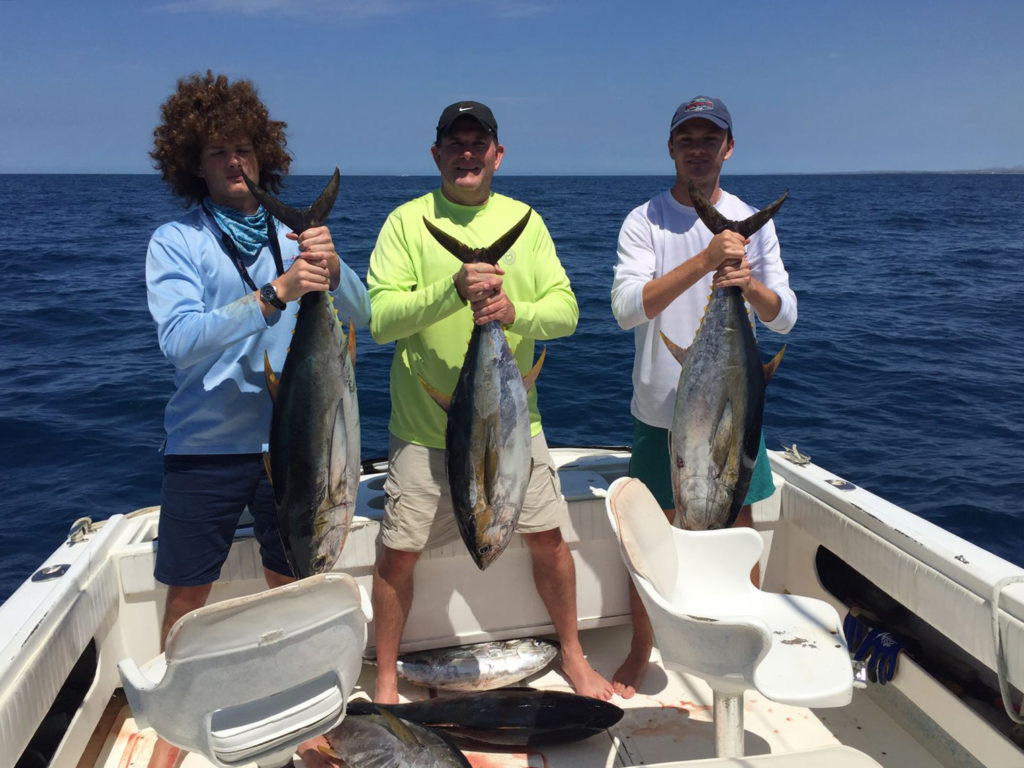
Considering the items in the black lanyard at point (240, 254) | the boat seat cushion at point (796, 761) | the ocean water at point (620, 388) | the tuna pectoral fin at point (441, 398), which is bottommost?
the ocean water at point (620, 388)

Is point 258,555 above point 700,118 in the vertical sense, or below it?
below

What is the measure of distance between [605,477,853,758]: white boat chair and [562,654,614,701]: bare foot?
0.82 metres

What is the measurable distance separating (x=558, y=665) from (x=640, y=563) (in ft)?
4.52

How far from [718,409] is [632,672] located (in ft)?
3.80

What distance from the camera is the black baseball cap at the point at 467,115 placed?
2.50 metres

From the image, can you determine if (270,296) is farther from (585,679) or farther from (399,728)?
(585,679)

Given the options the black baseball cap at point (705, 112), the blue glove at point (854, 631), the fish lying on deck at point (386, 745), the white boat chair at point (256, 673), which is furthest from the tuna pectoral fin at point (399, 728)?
the black baseball cap at point (705, 112)

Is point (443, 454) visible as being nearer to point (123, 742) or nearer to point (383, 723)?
point (383, 723)

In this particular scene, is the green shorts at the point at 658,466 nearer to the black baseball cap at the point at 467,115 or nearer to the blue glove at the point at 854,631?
the blue glove at the point at 854,631

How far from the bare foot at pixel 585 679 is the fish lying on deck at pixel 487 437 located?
0.83m

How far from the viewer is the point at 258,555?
2.87m

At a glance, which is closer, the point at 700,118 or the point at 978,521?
the point at 700,118

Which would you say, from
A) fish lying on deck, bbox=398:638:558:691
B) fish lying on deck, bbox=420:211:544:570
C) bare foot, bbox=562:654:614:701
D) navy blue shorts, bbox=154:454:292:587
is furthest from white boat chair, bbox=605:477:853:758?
navy blue shorts, bbox=154:454:292:587

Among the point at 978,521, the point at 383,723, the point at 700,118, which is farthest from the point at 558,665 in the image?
the point at 978,521
